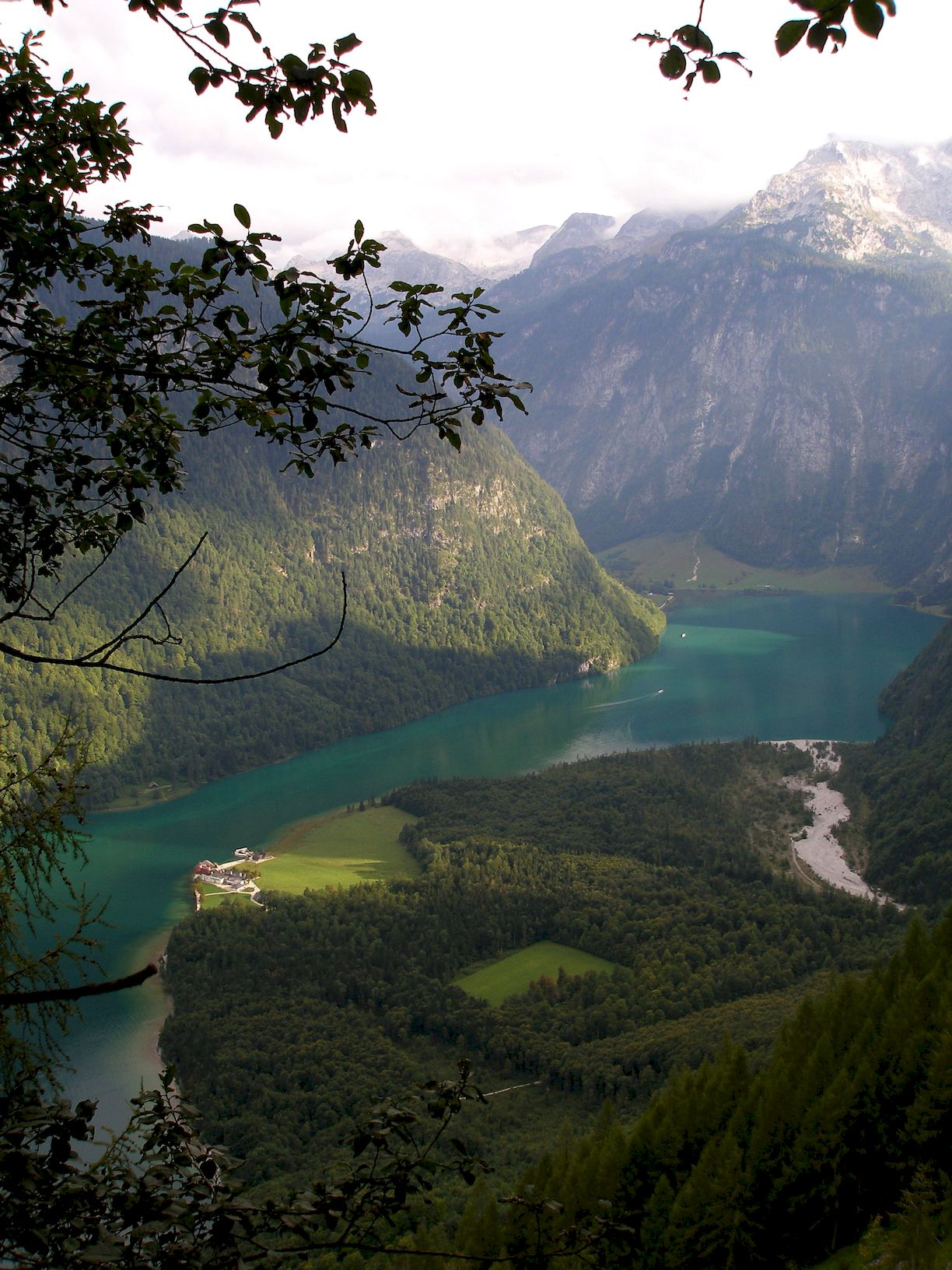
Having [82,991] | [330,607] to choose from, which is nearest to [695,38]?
[82,991]

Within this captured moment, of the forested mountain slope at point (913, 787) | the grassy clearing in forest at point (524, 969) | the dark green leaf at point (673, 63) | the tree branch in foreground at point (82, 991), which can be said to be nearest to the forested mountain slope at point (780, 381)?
the forested mountain slope at point (913, 787)

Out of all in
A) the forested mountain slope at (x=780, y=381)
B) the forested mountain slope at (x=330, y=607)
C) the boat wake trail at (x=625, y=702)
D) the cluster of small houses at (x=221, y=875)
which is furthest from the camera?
the forested mountain slope at (x=780, y=381)

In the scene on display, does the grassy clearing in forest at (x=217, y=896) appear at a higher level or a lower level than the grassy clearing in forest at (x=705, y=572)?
lower

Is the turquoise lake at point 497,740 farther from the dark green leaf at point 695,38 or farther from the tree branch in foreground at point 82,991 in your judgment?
the dark green leaf at point 695,38

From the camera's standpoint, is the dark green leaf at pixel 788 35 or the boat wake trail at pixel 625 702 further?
the boat wake trail at pixel 625 702

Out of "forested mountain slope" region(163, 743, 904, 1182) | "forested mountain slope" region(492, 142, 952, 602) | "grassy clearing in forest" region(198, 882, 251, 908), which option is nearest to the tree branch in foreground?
"forested mountain slope" region(163, 743, 904, 1182)

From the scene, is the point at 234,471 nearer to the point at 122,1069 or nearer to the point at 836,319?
the point at 122,1069

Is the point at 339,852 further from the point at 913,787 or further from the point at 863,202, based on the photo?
the point at 863,202
